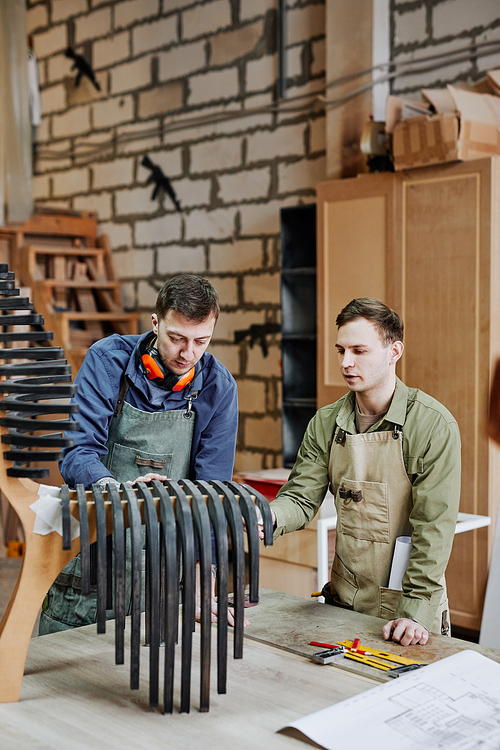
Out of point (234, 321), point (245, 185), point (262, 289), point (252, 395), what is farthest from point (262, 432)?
point (245, 185)

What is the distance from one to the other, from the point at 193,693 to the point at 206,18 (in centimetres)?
465

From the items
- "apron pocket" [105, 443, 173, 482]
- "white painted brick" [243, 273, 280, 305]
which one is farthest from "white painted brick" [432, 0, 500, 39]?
"apron pocket" [105, 443, 173, 482]

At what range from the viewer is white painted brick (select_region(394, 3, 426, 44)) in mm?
4023

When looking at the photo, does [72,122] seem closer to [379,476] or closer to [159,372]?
[159,372]

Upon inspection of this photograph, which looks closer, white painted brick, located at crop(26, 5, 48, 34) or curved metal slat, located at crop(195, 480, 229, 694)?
curved metal slat, located at crop(195, 480, 229, 694)

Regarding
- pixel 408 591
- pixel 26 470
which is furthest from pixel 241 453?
pixel 26 470

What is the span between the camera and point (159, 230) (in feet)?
18.0

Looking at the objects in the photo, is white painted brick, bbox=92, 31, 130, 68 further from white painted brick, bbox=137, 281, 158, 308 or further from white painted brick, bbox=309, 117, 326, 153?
white painted brick, bbox=309, 117, 326, 153

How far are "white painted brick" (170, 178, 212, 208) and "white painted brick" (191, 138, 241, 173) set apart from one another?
0.28 ft

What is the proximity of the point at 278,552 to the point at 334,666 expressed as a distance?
199cm

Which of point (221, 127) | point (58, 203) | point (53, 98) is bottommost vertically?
point (58, 203)

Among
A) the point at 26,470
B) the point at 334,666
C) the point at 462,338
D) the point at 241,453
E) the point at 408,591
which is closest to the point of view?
the point at 26,470

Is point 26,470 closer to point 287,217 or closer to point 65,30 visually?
point 287,217

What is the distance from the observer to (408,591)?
191 centimetres
